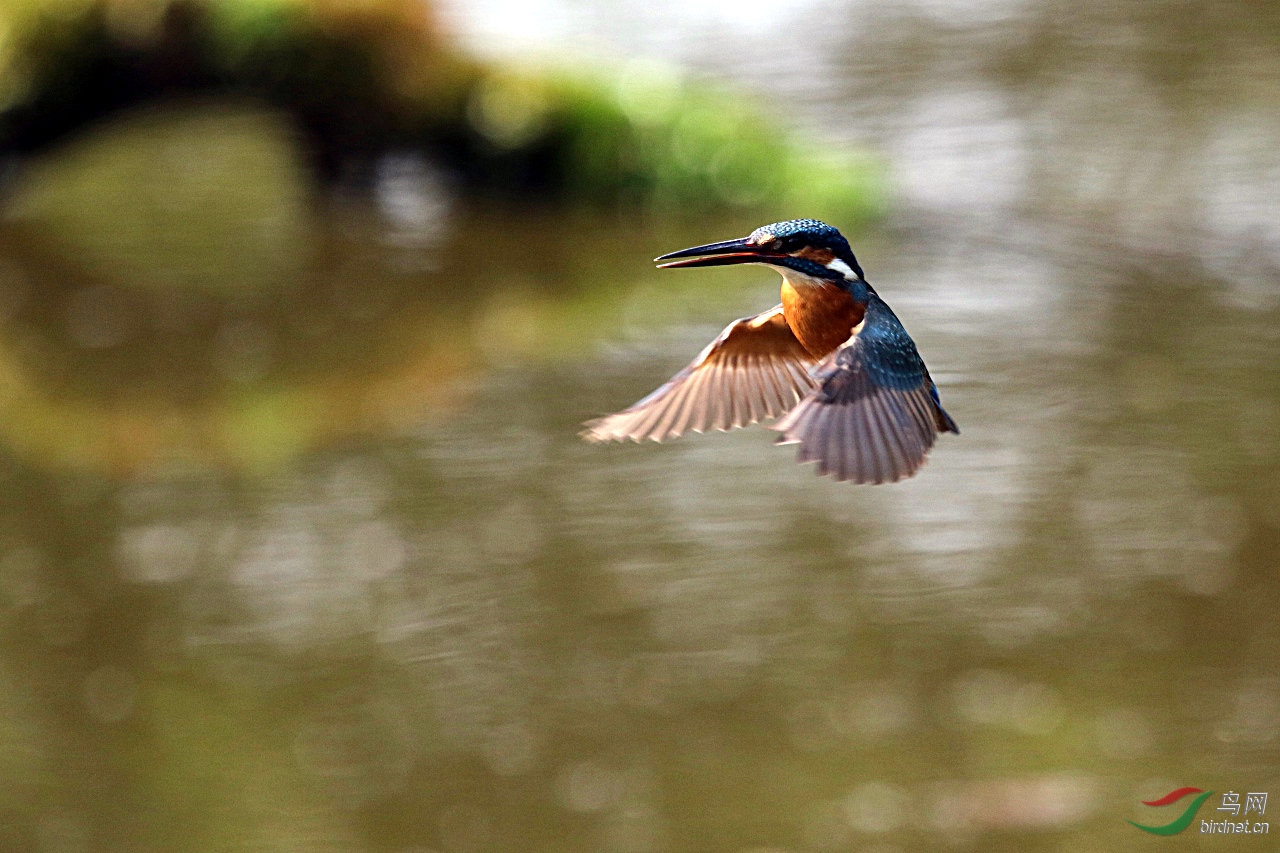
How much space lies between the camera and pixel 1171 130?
6102mm

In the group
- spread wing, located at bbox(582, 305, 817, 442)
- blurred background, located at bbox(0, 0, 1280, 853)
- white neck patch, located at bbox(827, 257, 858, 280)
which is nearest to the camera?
white neck patch, located at bbox(827, 257, 858, 280)

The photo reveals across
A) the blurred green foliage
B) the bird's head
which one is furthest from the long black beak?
the blurred green foliage

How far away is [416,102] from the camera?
6.01m

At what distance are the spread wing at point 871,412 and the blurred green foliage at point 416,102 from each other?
4.32 metres

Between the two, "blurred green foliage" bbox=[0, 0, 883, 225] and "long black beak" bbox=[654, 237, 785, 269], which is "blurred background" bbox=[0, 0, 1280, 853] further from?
"long black beak" bbox=[654, 237, 785, 269]

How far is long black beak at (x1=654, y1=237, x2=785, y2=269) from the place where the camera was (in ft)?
4.02

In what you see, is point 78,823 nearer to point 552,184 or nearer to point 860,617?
point 860,617

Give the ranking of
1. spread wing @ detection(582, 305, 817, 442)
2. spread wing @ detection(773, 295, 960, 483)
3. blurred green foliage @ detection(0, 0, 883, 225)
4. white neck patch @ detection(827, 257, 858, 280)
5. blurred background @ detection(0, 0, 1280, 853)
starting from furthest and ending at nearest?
blurred green foliage @ detection(0, 0, 883, 225) → blurred background @ detection(0, 0, 1280, 853) → spread wing @ detection(582, 305, 817, 442) → white neck patch @ detection(827, 257, 858, 280) → spread wing @ detection(773, 295, 960, 483)

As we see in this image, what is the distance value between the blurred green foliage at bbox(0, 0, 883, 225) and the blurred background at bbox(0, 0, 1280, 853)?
2 cm

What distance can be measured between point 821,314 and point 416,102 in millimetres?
4841

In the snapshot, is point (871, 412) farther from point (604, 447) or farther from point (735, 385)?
point (604, 447)

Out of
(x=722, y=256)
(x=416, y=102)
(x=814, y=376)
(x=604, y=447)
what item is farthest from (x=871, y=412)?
(x=416, y=102)

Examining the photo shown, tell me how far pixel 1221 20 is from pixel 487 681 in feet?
16.8

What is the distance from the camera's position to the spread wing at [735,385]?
4.83ft
